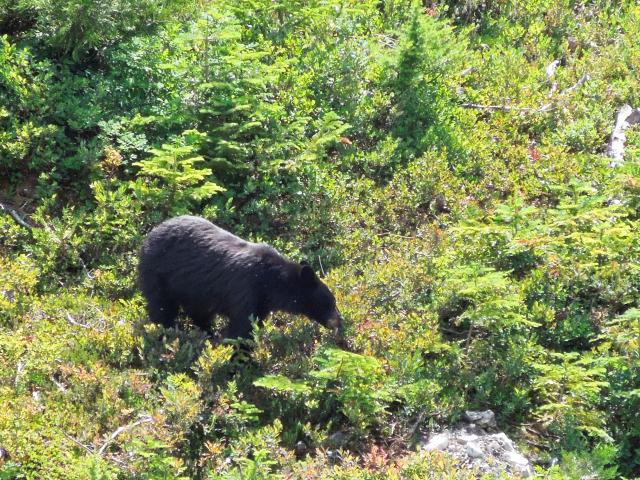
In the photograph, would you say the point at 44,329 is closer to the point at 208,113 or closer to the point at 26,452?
the point at 26,452

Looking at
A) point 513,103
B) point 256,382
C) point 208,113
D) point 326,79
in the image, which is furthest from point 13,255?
point 513,103

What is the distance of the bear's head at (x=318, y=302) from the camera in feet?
27.4

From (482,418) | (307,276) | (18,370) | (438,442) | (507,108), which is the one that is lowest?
(18,370)

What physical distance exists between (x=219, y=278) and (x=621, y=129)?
22.4 ft

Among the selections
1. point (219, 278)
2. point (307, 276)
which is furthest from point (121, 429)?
point (307, 276)

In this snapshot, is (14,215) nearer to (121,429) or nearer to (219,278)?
(219,278)

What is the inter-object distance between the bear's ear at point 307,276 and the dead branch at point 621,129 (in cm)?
505

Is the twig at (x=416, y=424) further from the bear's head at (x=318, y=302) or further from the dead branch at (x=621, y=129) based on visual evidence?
the dead branch at (x=621, y=129)

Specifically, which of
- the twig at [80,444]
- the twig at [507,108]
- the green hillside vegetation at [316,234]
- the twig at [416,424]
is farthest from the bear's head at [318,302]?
the twig at [507,108]

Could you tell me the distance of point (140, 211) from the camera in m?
9.47

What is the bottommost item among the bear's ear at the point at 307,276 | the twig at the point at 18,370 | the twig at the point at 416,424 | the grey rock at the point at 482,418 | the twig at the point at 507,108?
the twig at the point at 18,370

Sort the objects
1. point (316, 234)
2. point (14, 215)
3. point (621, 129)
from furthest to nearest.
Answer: point (621, 129) < point (316, 234) < point (14, 215)

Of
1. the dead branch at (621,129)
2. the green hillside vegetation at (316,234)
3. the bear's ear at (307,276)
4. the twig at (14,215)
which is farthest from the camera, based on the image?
the dead branch at (621,129)

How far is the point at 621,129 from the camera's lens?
1201 cm
